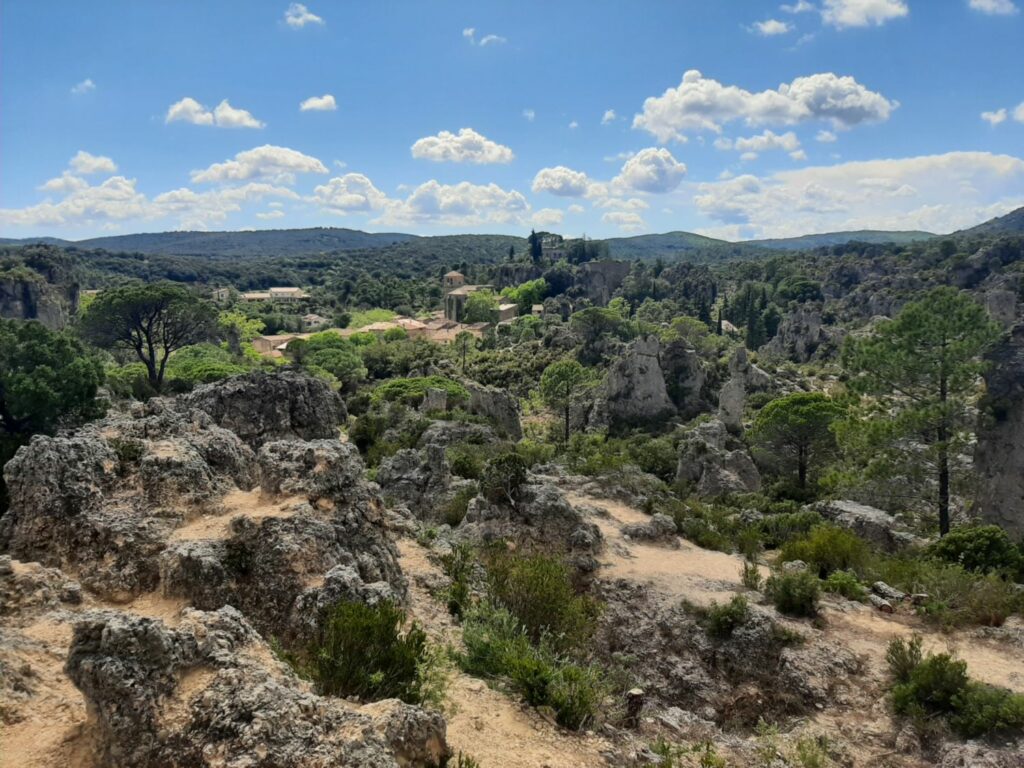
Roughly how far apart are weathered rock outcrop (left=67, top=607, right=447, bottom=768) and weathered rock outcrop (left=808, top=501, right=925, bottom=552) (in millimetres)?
17168

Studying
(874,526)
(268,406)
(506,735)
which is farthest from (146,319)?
(506,735)

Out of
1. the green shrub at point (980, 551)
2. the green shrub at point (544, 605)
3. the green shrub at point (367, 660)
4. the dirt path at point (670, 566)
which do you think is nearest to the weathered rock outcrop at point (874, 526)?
the green shrub at point (980, 551)

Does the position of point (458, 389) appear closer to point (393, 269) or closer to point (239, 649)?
point (239, 649)

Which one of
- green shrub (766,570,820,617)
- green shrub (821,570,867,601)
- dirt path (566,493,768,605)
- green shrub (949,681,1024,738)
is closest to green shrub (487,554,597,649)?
dirt path (566,493,768,605)

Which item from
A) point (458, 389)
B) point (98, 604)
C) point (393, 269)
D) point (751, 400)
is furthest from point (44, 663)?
point (393, 269)

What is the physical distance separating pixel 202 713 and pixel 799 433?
26.3 metres

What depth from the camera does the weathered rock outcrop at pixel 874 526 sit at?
18.1 m

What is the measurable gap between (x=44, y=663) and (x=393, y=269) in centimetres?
18473

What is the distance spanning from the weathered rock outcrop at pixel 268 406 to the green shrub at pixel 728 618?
12170mm

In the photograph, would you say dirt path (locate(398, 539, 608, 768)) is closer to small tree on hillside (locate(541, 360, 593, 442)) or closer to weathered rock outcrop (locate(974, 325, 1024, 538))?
weathered rock outcrop (locate(974, 325, 1024, 538))

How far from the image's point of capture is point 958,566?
1293 cm

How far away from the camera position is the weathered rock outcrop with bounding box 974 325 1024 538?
1839 cm

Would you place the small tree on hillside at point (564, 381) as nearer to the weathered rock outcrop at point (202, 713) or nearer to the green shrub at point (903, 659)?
the green shrub at point (903, 659)

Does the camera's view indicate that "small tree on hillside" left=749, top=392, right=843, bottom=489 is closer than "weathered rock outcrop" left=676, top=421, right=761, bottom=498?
No
